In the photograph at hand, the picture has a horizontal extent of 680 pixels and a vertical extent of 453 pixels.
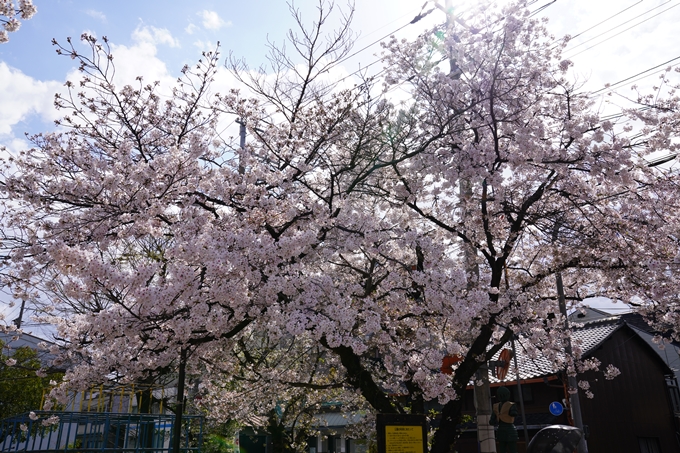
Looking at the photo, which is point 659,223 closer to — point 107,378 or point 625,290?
point 625,290

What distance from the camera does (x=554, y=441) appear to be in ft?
25.3

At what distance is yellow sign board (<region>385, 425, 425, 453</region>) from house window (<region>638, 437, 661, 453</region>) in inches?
706

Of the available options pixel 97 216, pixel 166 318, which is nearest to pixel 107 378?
pixel 166 318

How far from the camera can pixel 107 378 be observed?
8.85 m

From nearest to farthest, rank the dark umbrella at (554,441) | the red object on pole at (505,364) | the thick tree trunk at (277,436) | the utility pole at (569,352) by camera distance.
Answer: the dark umbrella at (554,441), the red object on pole at (505,364), the utility pole at (569,352), the thick tree trunk at (277,436)

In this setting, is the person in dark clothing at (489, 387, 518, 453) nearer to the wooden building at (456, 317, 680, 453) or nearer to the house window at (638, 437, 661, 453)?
the wooden building at (456, 317, 680, 453)

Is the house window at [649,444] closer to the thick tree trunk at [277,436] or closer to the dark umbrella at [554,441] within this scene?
the thick tree trunk at [277,436]

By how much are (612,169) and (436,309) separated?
3931mm

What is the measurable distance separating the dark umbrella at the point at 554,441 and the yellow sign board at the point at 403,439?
170 cm

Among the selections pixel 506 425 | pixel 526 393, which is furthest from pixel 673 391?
pixel 506 425

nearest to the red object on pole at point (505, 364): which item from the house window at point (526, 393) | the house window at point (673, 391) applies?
the house window at point (526, 393)

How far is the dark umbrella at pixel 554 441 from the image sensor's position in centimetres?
765

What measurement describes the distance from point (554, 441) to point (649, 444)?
18270 millimetres

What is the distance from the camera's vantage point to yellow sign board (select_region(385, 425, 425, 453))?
26.0 feet
